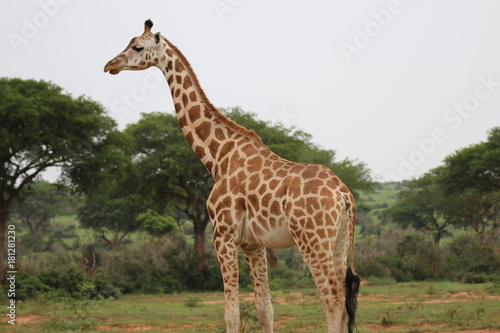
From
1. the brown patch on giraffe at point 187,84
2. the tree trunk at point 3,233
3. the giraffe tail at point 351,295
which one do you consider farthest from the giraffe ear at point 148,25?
the tree trunk at point 3,233

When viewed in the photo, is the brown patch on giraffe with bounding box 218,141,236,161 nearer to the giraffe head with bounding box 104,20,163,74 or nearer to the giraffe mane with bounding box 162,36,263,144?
the giraffe mane with bounding box 162,36,263,144

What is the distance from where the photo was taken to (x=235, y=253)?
22.3 feet

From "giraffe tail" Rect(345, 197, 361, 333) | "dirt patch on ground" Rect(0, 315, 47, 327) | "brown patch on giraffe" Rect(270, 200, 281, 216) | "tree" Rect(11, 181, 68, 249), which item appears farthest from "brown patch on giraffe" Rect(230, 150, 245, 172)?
"tree" Rect(11, 181, 68, 249)

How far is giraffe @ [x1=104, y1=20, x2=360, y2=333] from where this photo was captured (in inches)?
247

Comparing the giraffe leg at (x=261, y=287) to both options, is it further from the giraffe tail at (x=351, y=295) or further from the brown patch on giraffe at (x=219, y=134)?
the brown patch on giraffe at (x=219, y=134)

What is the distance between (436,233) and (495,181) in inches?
554

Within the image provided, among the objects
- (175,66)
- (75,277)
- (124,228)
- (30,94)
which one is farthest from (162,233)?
(175,66)

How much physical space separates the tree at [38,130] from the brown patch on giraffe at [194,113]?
44.7ft

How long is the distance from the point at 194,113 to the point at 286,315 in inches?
329

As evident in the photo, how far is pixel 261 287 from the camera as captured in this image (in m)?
6.98

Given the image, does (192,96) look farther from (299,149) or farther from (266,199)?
(299,149)

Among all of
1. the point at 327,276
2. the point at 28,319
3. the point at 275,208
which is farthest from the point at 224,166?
the point at 28,319

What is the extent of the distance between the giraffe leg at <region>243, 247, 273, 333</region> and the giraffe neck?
1.05 meters

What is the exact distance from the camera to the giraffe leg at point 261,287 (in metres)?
6.94
